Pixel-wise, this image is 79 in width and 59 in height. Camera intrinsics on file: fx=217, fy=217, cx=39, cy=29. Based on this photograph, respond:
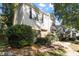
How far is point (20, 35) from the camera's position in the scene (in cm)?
331

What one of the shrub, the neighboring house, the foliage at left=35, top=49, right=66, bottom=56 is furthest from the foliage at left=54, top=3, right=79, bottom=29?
the shrub

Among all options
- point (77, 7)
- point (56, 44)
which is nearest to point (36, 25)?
point (56, 44)

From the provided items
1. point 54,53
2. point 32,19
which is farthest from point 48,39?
point 32,19

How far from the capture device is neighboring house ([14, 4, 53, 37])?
3.34 metres

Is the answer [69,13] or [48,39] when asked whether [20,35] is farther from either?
[69,13]

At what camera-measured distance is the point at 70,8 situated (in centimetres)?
334

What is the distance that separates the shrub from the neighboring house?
0.08m

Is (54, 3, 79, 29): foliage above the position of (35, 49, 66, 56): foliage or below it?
above

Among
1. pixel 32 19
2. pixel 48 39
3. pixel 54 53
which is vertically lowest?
pixel 54 53

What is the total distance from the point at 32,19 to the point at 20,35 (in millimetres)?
309

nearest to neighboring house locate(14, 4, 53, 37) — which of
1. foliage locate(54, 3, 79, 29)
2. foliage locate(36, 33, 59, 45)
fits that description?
foliage locate(36, 33, 59, 45)

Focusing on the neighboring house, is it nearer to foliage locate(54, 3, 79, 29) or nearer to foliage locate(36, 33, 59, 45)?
foliage locate(36, 33, 59, 45)

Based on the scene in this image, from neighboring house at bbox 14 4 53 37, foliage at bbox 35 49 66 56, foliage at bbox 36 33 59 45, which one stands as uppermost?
neighboring house at bbox 14 4 53 37

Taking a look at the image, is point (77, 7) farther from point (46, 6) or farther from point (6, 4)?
point (6, 4)
